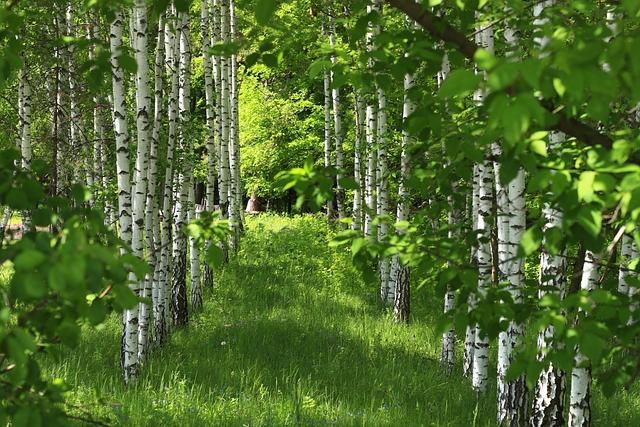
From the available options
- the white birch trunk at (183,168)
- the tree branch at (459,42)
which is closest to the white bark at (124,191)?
the white birch trunk at (183,168)

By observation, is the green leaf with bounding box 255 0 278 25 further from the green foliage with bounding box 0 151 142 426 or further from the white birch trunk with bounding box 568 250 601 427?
the white birch trunk with bounding box 568 250 601 427

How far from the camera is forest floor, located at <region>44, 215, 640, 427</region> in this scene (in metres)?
5.64

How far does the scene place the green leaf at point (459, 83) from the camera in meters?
1.68

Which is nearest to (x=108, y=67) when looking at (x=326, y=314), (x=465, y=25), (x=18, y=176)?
(x=18, y=176)

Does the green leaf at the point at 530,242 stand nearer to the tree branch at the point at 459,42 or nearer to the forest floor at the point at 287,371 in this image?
the tree branch at the point at 459,42

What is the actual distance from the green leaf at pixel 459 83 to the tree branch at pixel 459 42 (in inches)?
34.9

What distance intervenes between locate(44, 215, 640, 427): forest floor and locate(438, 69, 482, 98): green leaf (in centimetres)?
186

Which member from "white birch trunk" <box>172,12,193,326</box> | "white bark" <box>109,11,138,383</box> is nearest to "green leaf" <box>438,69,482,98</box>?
"white bark" <box>109,11,138,383</box>

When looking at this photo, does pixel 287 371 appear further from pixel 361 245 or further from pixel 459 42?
pixel 459 42

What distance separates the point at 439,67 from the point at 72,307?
1.84 meters

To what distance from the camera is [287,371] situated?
7297 mm

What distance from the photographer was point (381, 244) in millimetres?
2816

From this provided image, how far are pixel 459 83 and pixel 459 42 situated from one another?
1.16 meters

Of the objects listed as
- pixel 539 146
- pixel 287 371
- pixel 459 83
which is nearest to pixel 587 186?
pixel 539 146
